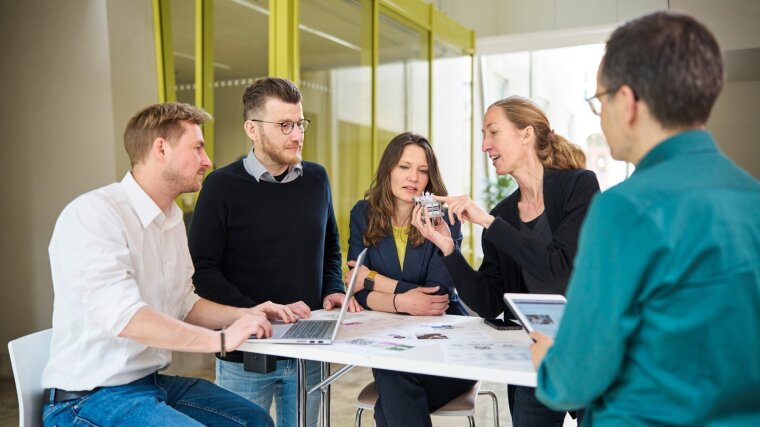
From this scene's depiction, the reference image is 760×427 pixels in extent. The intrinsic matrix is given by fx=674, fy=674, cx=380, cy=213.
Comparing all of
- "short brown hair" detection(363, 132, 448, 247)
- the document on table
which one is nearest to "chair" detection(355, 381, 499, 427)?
the document on table

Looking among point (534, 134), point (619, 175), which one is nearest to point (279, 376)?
point (534, 134)

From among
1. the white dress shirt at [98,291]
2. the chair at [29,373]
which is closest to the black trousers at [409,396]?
the white dress shirt at [98,291]

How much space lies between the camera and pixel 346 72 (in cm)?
546

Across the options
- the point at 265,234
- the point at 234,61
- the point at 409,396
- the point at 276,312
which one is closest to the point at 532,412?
the point at 409,396

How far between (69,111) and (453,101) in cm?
420

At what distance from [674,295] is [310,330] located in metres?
1.32

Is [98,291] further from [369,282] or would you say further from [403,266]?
[403,266]

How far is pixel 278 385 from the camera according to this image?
2764 mm

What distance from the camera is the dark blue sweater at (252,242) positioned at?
264cm

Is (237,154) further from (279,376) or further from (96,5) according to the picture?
(279,376)

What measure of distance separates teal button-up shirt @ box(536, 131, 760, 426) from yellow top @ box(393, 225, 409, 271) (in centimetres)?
163

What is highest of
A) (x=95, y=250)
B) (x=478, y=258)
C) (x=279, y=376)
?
(x=95, y=250)

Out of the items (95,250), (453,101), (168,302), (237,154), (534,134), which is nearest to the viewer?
(95,250)

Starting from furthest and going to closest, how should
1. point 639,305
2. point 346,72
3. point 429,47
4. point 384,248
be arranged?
point 429,47 → point 346,72 → point 384,248 → point 639,305
